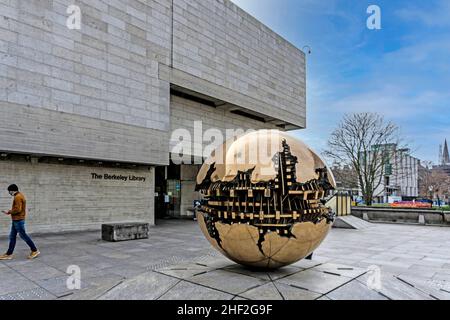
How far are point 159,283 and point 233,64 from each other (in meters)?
21.1

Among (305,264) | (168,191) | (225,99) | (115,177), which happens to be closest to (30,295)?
(305,264)

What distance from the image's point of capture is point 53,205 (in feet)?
50.3

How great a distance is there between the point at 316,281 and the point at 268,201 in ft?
4.44

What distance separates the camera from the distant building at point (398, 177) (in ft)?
107

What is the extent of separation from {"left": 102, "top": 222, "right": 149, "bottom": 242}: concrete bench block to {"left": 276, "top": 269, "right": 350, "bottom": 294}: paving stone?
8.76 meters

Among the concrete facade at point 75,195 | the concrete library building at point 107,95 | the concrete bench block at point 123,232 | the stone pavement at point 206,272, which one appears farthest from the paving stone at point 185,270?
the concrete facade at point 75,195

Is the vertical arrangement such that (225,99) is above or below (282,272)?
above

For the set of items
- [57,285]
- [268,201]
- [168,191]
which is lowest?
[57,285]

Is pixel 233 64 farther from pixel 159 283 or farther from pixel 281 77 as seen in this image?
pixel 159 283

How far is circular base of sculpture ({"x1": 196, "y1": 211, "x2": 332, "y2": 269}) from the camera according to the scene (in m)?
4.79

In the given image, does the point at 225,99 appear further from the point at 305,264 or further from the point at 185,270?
the point at 185,270

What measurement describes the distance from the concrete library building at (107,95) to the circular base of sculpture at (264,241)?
11.8m

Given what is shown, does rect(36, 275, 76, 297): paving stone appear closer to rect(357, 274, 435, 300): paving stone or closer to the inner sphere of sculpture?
the inner sphere of sculpture

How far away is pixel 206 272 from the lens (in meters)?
5.34
